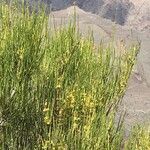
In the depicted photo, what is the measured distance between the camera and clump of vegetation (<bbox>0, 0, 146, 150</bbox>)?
20.6 feet

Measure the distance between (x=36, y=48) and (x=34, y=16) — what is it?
0.43 m

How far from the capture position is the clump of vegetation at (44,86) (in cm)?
628

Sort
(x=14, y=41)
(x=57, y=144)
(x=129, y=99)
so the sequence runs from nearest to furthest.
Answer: (x=57, y=144), (x=14, y=41), (x=129, y=99)

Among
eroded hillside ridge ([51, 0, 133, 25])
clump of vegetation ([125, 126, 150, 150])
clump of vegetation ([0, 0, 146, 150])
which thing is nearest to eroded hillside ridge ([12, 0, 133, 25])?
eroded hillside ridge ([51, 0, 133, 25])

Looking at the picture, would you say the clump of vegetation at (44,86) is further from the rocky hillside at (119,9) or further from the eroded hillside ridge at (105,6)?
the rocky hillside at (119,9)

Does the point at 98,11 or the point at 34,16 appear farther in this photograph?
the point at 98,11

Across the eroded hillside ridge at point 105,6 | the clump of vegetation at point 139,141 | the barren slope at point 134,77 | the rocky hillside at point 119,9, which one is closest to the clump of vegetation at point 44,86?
the clump of vegetation at point 139,141

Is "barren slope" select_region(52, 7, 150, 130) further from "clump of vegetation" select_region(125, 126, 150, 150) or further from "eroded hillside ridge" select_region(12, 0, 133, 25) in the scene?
"eroded hillside ridge" select_region(12, 0, 133, 25)

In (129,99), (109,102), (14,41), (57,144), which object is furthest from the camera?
(129,99)

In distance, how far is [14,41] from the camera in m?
6.73

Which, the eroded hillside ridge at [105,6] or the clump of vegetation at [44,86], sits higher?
the clump of vegetation at [44,86]

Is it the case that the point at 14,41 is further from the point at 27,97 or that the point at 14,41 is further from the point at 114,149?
the point at 114,149

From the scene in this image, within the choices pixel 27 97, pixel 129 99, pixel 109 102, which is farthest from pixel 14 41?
pixel 129 99

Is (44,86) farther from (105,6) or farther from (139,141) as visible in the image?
(105,6)
